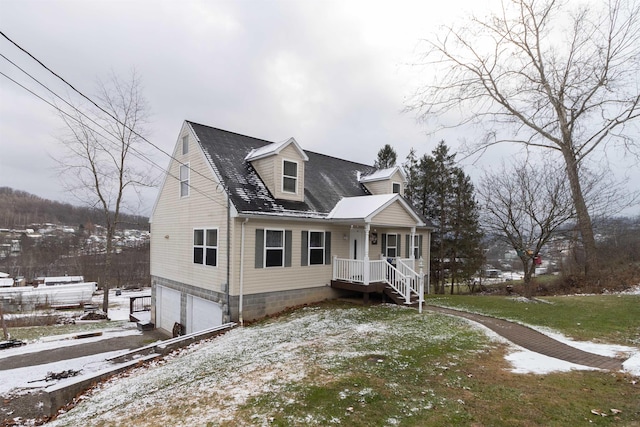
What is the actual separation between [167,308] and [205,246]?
191 inches

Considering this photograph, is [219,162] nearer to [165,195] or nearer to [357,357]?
[165,195]

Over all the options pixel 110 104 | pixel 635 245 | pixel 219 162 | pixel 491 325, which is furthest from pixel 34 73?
pixel 635 245

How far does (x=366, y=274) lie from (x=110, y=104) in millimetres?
19570

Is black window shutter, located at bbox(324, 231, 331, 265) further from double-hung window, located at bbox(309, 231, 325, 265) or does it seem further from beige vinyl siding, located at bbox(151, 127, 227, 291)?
beige vinyl siding, located at bbox(151, 127, 227, 291)

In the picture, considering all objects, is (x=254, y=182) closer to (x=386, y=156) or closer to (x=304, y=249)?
(x=304, y=249)

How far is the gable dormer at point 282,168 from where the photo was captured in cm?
1279

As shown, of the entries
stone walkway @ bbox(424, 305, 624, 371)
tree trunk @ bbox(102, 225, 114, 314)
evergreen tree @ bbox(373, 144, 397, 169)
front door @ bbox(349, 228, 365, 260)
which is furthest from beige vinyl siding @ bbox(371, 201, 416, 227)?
tree trunk @ bbox(102, 225, 114, 314)

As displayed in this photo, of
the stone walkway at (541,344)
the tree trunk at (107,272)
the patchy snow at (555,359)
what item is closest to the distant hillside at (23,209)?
the tree trunk at (107,272)

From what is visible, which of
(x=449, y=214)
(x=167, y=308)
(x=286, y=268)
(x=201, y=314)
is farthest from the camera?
(x=449, y=214)

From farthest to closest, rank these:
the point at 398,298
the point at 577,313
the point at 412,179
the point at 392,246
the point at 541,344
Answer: the point at 412,179
the point at 392,246
the point at 398,298
the point at 577,313
the point at 541,344

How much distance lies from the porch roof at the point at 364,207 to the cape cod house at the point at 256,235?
5cm

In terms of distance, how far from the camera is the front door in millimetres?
14562

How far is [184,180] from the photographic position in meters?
13.8

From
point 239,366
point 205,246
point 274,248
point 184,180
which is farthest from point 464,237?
point 239,366
